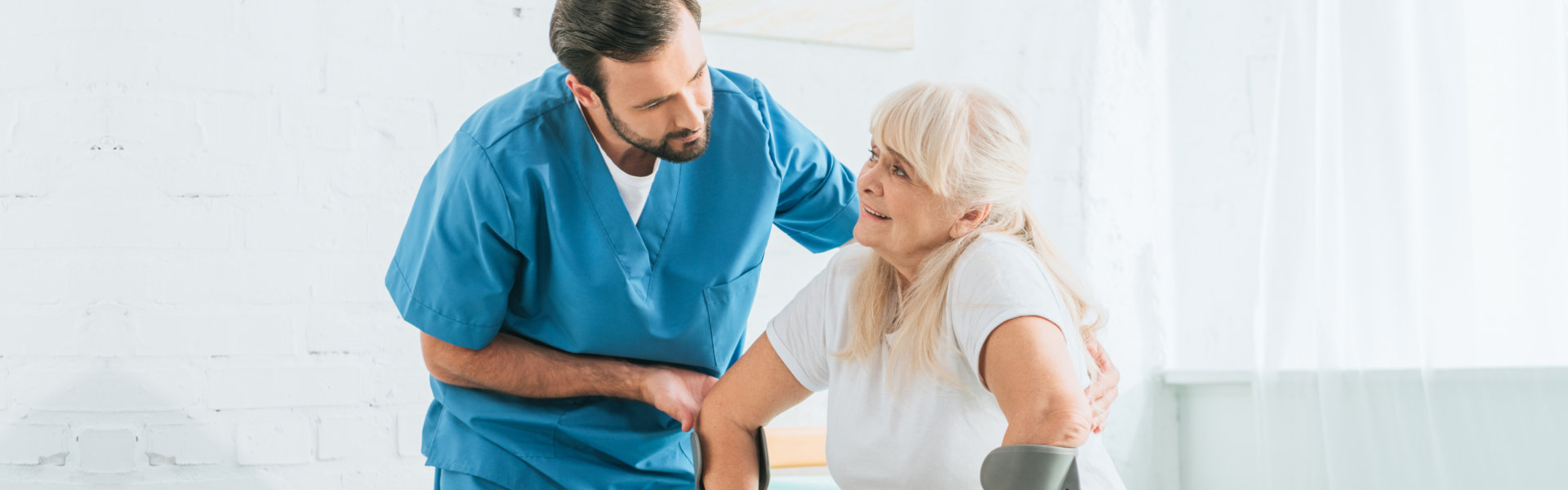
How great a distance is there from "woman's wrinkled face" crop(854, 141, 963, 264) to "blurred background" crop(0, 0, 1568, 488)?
30.2 inches

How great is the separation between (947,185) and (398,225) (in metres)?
0.98

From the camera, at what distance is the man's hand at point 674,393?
4.16 ft

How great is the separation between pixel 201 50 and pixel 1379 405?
1.87 m

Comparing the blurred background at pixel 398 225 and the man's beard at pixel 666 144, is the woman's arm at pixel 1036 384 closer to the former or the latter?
the man's beard at pixel 666 144

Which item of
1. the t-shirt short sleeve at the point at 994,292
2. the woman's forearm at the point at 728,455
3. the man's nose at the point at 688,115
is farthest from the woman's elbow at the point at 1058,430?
the man's nose at the point at 688,115

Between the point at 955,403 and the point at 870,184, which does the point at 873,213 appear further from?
the point at 955,403

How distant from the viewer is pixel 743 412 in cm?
124

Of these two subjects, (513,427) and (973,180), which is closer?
(973,180)

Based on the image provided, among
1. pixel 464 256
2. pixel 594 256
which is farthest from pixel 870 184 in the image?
pixel 464 256

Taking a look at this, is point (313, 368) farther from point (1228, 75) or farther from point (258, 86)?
point (1228, 75)

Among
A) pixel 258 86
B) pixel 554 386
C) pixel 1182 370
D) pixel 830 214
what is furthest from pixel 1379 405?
pixel 258 86

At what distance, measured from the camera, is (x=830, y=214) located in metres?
1.52

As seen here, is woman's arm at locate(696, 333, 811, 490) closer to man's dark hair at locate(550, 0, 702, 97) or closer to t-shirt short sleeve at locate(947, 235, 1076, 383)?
t-shirt short sleeve at locate(947, 235, 1076, 383)

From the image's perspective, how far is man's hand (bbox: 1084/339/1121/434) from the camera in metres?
1.11
